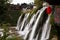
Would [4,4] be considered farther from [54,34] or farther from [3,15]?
[54,34]

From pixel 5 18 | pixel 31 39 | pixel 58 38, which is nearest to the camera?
pixel 58 38

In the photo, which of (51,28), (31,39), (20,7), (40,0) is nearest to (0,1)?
(20,7)

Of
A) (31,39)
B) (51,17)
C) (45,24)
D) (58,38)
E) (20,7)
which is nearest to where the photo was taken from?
(58,38)

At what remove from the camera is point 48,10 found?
7.53 metres

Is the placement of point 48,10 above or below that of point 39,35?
above

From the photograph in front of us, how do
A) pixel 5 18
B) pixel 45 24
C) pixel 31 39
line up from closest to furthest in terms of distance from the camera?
pixel 45 24 < pixel 31 39 < pixel 5 18

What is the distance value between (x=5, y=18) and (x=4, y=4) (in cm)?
97

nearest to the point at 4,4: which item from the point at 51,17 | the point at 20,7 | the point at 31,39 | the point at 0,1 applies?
the point at 0,1

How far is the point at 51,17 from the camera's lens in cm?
720

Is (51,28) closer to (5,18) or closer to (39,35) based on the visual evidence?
(39,35)

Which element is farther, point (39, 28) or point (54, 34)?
point (39, 28)

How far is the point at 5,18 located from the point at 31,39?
9570 mm

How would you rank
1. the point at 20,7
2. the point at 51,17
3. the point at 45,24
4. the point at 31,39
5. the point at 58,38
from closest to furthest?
1. the point at 58,38
2. the point at 51,17
3. the point at 45,24
4. the point at 31,39
5. the point at 20,7

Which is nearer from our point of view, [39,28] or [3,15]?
[39,28]
